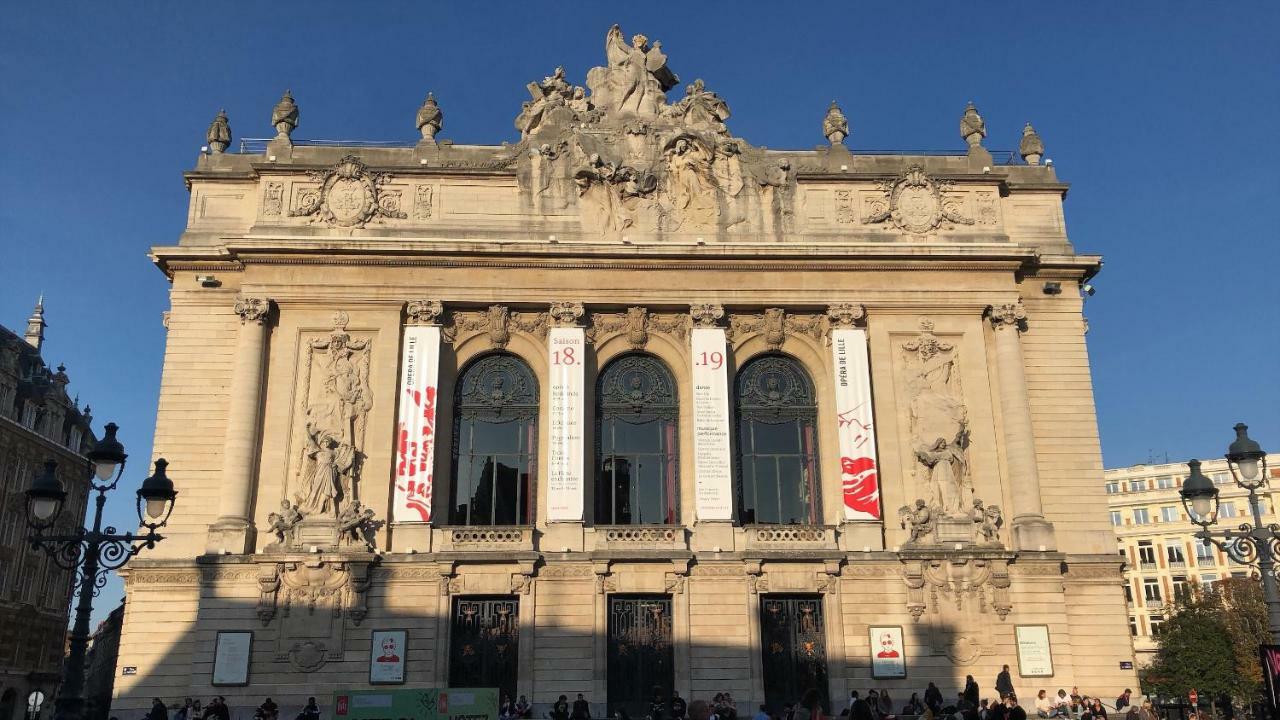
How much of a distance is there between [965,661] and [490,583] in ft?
38.4

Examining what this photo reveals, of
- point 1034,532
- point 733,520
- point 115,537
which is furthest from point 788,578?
point 115,537

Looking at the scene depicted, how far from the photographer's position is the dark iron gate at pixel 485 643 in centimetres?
2569

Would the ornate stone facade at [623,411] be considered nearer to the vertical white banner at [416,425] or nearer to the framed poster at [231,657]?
the vertical white banner at [416,425]

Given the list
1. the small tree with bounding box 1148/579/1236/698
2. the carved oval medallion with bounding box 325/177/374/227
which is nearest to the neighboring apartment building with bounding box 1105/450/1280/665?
the small tree with bounding box 1148/579/1236/698

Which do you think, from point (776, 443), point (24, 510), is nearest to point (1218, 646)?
point (776, 443)

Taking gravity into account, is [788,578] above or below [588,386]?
below

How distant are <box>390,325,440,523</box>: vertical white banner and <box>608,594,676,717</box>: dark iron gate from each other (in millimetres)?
5526

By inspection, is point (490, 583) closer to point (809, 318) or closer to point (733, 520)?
point (733, 520)

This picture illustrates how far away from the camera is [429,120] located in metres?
31.0

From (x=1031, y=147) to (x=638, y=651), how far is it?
1936 centimetres

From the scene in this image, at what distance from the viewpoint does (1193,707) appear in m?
27.2

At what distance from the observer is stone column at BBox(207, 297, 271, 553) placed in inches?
1020

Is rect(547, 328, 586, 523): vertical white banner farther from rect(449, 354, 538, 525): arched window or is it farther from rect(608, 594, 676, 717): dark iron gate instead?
rect(608, 594, 676, 717): dark iron gate

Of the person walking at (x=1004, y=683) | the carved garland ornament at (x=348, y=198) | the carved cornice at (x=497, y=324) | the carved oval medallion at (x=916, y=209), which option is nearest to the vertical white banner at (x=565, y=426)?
the carved cornice at (x=497, y=324)
